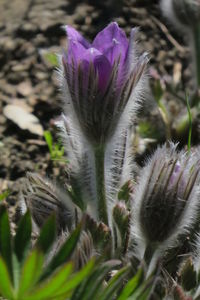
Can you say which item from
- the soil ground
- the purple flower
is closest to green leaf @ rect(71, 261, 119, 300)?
the purple flower

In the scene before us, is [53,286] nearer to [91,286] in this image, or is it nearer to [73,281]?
[73,281]

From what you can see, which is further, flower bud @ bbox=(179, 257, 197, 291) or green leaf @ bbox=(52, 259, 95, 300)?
flower bud @ bbox=(179, 257, 197, 291)

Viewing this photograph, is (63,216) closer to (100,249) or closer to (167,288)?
(100,249)

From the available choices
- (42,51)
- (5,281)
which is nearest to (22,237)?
(5,281)

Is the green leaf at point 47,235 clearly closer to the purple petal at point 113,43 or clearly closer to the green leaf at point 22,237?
the green leaf at point 22,237

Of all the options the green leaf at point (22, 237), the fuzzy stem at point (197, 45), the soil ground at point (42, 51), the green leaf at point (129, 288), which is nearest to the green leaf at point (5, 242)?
the green leaf at point (22, 237)

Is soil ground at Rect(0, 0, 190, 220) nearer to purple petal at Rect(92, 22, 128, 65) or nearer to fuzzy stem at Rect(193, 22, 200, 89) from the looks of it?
fuzzy stem at Rect(193, 22, 200, 89)
